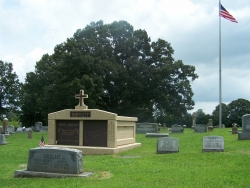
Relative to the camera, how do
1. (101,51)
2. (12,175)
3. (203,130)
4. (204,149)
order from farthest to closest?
(101,51), (203,130), (204,149), (12,175)

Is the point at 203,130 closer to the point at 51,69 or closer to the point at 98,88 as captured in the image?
the point at 98,88

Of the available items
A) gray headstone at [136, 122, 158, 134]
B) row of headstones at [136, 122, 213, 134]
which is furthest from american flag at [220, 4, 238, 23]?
gray headstone at [136, 122, 158, 134]

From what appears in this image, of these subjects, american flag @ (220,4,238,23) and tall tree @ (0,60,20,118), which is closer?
american flag @ (220,4,238,23)

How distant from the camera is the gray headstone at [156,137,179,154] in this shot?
44.2 ft

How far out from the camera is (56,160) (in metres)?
8.81

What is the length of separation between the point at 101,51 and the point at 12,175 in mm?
28471

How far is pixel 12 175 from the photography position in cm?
944

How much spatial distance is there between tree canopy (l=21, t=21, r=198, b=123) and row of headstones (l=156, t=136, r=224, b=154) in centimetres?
2042

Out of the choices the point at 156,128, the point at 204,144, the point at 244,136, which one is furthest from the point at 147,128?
the point at 204,144

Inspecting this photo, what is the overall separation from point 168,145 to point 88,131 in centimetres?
378

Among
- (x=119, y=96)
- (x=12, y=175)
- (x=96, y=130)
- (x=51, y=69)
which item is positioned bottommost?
(x=12, y=175)

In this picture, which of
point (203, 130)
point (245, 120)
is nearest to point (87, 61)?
point (203, 130)

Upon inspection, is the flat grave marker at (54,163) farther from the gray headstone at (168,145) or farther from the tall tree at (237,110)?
the tall tree at (237,110)

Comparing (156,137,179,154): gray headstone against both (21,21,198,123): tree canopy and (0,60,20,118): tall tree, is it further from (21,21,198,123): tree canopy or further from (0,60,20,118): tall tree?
(0,60,20,118): tall tree
